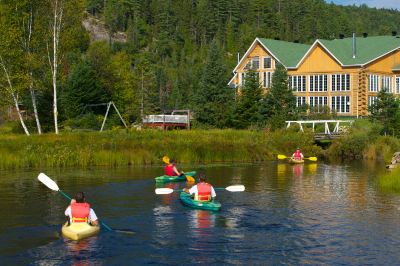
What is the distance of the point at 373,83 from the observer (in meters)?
68.2

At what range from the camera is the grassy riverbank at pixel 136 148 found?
3944cm

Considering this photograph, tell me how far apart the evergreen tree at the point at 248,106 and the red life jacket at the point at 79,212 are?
39.9 m

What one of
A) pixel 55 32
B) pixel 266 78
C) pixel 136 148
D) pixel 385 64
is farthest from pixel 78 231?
pixel 266 78

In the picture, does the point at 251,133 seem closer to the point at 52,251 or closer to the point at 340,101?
the point at 340,101

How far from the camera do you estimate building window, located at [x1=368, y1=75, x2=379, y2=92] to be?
222 feet

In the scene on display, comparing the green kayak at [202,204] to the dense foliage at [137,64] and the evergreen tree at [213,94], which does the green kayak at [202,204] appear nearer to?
the dense foliage at [137,64]

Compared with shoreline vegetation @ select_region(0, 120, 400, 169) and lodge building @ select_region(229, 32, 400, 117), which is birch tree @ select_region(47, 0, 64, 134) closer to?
shoreline vegetation @ select_region(0, 120, 400, 169)

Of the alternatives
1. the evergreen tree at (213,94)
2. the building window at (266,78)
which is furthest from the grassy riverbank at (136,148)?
the building window at (266,78)

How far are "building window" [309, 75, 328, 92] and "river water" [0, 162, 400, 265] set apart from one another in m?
35.7

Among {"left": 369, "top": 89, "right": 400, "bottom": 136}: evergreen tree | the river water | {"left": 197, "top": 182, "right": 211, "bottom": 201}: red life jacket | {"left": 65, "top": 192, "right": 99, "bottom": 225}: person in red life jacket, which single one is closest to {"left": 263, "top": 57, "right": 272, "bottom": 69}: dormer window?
{"left": 369, "top": 89, "right": 400, "bottom": 136}: evergreen tree

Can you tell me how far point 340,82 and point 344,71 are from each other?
1.23m

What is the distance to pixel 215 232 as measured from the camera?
20.2m

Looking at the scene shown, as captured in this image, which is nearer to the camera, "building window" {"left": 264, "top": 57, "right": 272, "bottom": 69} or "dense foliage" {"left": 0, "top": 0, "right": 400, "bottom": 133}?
"dense foliage" {"left": 0, "top": 0, "right": 400, "bottom": 133}

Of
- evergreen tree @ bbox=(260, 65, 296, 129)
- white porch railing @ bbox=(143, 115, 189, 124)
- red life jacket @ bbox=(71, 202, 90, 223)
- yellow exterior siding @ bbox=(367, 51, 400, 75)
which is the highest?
yellow exterior siding @ bbox=(367, 51, 400, 75)
